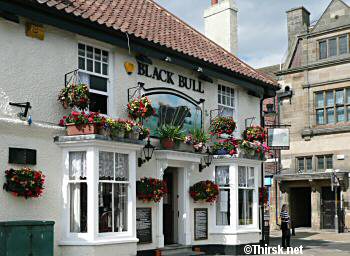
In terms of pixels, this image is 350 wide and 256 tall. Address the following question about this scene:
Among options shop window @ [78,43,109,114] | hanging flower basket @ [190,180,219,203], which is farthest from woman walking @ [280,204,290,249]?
shop window @ [78,43,109,114]

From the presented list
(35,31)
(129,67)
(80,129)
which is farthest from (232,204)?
(35,31)

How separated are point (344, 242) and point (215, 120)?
902cm

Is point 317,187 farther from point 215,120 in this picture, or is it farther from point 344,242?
point 215,120

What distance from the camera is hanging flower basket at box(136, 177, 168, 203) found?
1412 centimetres

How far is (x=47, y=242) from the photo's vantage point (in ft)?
36.3

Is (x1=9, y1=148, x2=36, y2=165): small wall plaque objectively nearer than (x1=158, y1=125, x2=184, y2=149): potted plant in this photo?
Yes

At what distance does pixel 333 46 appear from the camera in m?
31.1

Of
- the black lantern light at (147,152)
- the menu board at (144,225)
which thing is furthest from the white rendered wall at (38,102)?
the black lantern light at (147,152)

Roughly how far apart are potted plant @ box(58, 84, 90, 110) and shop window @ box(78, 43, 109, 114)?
3.16ft

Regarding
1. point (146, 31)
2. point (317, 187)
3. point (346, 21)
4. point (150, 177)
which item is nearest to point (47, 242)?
point (150, 177)

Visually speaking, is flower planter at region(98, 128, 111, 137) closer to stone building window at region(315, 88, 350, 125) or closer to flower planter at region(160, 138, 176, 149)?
flower planter at region(160, 138, 176, 149)

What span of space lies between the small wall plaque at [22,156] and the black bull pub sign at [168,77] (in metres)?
4.30

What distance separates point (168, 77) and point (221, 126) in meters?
2.57

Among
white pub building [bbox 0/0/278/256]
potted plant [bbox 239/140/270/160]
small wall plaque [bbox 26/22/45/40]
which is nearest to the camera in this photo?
white pub building [bbox 0/0/278/256]
